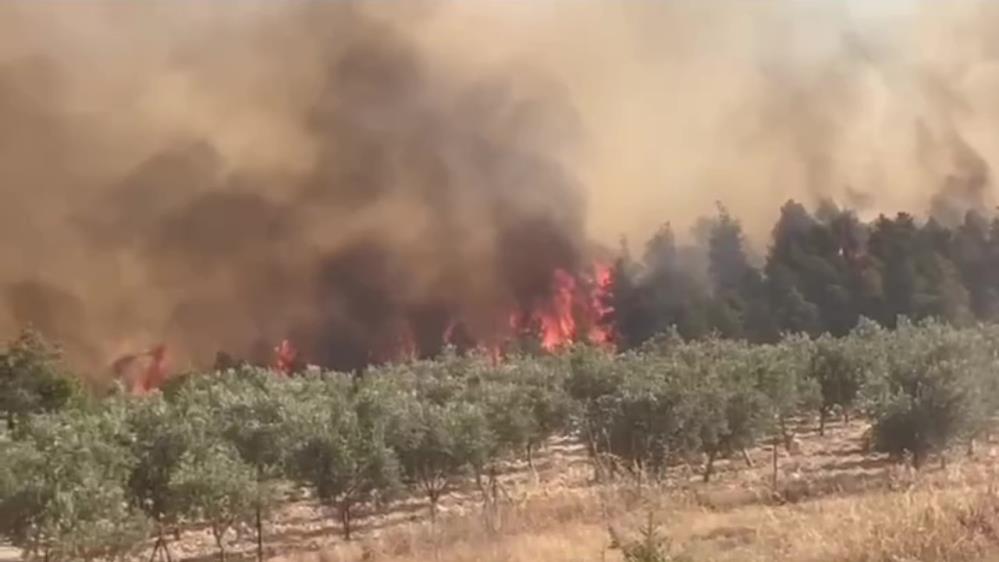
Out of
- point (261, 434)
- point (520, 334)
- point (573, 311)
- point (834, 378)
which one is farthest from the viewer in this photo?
point (573, 311)

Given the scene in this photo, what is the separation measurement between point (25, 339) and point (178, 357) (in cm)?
1624

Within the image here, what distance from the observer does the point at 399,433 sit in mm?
27594

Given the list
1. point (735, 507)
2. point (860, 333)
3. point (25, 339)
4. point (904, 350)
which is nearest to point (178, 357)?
point (25, 339)

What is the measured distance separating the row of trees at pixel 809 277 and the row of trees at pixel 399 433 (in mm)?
27493

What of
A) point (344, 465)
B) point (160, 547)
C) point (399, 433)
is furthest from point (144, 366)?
point (344, 465)

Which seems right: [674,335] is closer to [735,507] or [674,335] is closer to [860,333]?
[860,333]

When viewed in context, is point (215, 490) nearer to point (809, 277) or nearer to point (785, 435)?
point (785, 435)

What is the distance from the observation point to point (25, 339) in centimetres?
5366

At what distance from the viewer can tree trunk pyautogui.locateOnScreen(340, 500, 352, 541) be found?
24250 mm

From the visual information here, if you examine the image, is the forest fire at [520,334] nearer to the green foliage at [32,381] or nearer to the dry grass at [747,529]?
the green foliage at [32,381]

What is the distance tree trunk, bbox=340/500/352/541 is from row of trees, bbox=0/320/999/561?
124 mm

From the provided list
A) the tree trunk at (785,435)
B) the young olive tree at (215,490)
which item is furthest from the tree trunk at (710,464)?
the young olive tree at (215,490)

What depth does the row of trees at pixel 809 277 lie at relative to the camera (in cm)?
6558

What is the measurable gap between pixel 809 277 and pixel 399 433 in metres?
46.9
